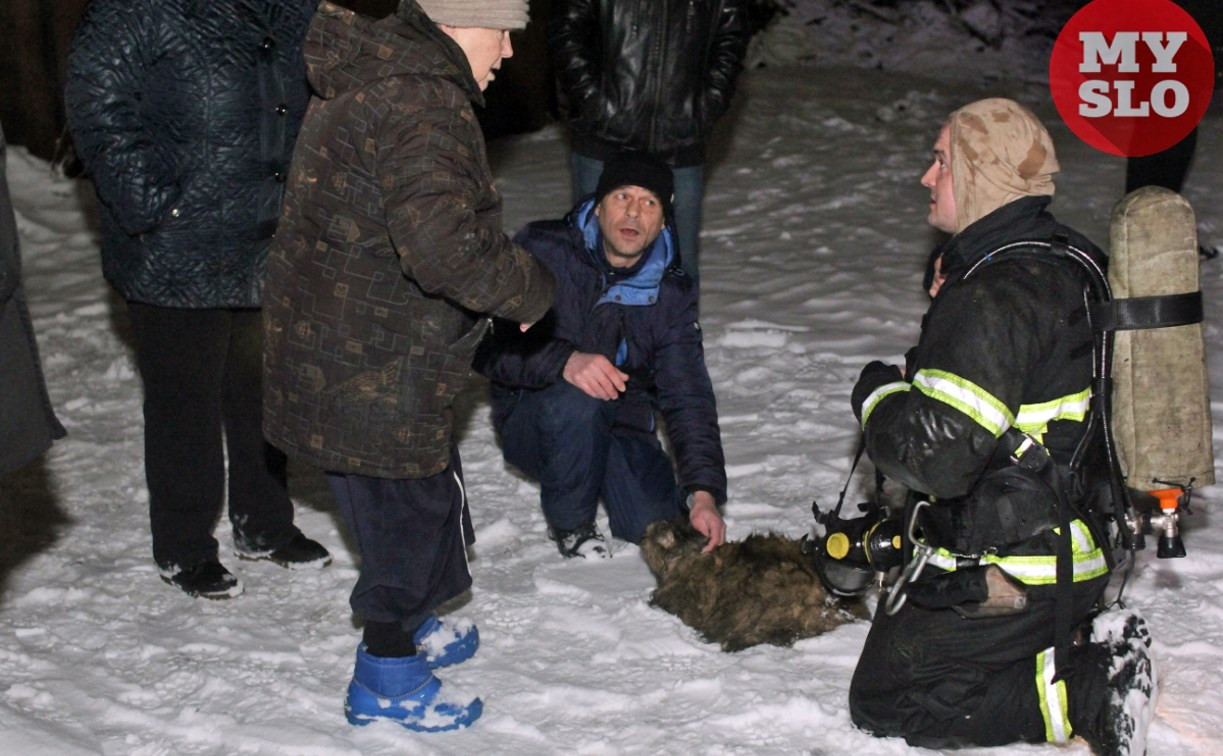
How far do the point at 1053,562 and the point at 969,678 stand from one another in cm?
32

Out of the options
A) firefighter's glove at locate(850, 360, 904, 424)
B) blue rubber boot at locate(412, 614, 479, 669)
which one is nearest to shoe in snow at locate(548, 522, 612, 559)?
blue rubber boot at locate(412, 614, 479, 669)

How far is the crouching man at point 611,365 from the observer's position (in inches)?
149

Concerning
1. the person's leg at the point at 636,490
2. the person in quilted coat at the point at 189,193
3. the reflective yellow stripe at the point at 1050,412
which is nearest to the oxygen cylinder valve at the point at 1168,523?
the reflective yellow stripe at the point at 1050,412

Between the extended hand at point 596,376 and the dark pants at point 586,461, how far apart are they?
0.07 metres

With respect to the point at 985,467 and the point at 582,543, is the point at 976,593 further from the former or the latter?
the point at 582,543

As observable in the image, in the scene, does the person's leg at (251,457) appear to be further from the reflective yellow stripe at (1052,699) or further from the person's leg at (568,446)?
the reflective yellow stripe at (1052,699)

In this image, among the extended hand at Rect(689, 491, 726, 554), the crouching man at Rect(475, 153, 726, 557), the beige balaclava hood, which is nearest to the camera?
the beige balaclava hood

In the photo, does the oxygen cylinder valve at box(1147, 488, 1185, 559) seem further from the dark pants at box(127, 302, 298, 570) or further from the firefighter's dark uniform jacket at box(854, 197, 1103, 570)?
the dark pants at box(127, 302, 298, 570)

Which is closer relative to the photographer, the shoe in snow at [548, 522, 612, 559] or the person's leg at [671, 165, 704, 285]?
Answer: the shoe in snow at [548, 522, 612, 559]

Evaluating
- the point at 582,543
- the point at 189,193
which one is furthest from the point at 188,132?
the point at 582,543

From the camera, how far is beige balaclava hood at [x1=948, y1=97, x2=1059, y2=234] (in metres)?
2.74

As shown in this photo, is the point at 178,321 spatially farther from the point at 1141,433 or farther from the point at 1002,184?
the point at 1141,433

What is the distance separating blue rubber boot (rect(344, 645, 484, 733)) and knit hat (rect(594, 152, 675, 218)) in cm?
146

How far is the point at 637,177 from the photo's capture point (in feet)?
12.4
